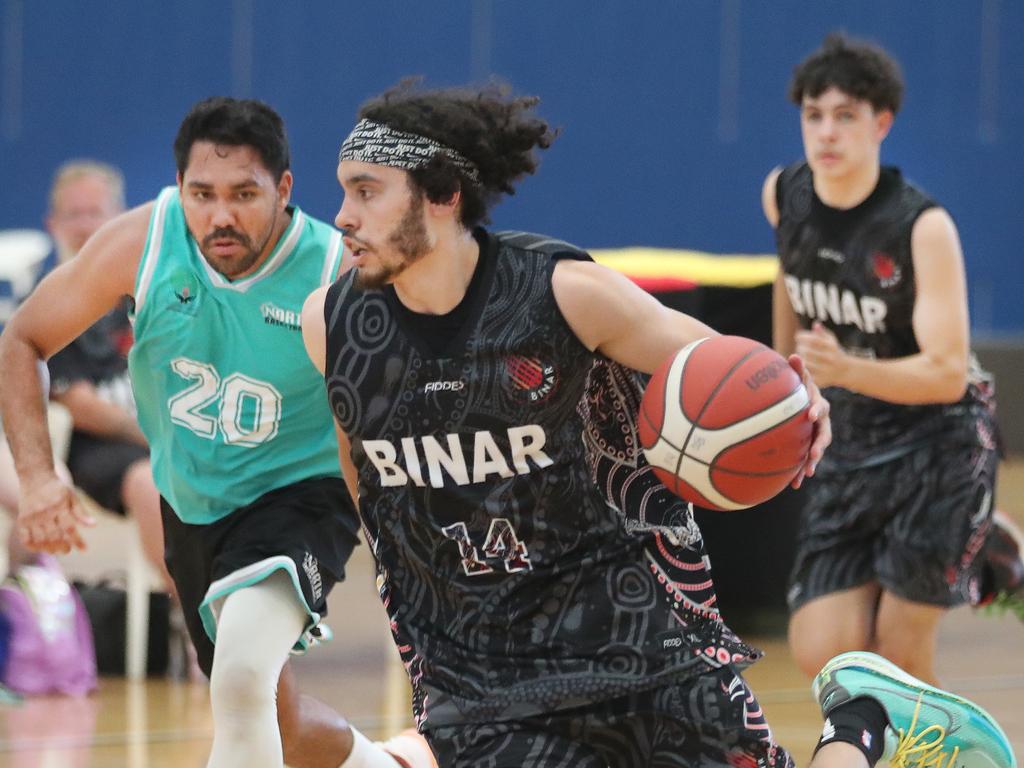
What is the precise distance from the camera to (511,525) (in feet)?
9.71

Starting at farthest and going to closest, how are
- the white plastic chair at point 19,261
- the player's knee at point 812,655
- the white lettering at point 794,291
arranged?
the white plastic chair at point 19,261 < the white lettering at point 794,291 < the player's knee at point 812,655

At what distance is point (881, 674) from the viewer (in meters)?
3.79

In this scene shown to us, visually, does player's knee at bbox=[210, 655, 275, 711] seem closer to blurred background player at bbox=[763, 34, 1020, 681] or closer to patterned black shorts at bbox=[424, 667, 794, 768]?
patterned black shorts at bbox=[424, 667, 794, 768]

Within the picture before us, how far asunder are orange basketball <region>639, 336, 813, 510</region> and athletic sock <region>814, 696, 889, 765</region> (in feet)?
2.71

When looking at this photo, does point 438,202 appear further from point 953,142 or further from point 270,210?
point 953,142

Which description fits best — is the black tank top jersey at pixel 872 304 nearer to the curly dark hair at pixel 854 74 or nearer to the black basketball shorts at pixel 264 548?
the curly dark hair at pixel 854 74

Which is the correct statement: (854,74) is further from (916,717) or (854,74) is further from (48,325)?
(48,325)

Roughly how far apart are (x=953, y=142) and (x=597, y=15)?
120 inches

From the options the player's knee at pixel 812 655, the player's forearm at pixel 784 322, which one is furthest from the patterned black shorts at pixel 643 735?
the player's forearm at pixel 784 322

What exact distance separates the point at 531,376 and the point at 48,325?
4.68 ft

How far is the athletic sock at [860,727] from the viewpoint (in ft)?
11.6

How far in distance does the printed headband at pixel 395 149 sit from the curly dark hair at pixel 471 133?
0.01 metres

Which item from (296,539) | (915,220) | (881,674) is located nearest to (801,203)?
(915,220)

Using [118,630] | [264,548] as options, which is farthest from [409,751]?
[118,630]
